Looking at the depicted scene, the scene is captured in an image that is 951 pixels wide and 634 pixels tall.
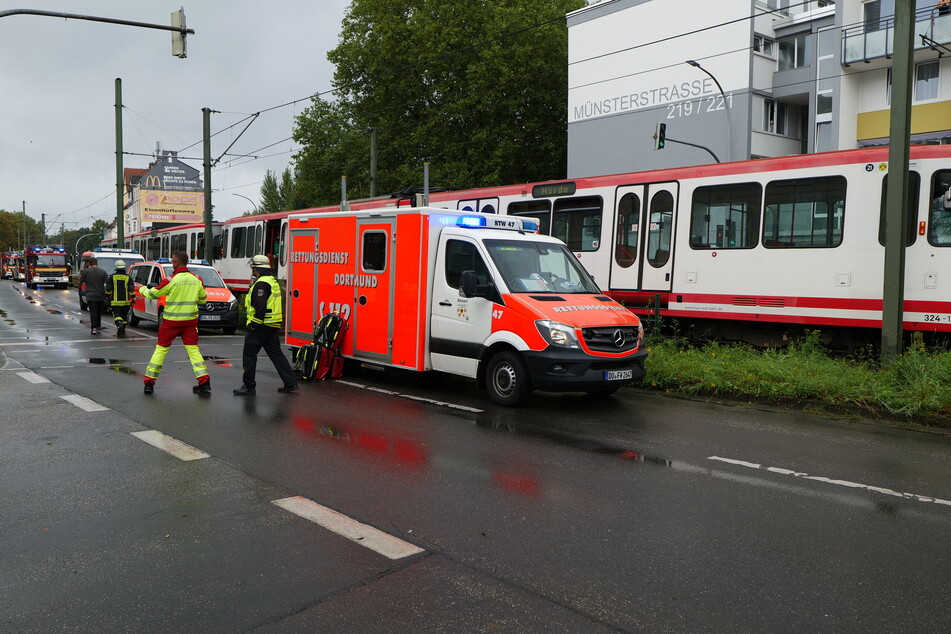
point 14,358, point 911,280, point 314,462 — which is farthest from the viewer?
point 14,358

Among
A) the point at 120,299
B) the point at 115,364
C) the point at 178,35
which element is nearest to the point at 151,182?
the point at 120,299

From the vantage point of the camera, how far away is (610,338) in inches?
355

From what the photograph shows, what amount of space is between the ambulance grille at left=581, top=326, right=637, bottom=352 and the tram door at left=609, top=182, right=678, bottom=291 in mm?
5091

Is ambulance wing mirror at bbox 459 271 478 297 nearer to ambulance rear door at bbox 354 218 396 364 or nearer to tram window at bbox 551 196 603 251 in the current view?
ambulance rear door at bbox 354 218 396 364

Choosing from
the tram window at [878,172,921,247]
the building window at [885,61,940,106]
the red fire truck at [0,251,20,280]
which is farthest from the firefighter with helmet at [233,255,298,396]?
the red fire truck at [0,251,20,280]

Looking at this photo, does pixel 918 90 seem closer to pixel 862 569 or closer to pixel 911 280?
pixel 911 280

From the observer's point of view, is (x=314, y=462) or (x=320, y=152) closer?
(x=314, y=462)

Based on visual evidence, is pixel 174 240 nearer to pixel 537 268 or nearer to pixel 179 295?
pixel 179 295

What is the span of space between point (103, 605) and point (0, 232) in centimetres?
12835

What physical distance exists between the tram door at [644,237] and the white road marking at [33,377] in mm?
9487

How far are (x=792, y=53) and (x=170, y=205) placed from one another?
146ft

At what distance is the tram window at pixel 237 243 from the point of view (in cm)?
2814

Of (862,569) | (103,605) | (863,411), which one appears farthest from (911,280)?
(103,605)

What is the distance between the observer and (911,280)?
437 inches
